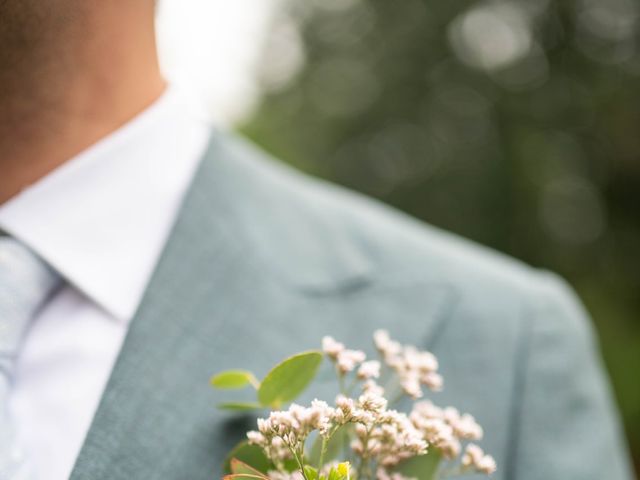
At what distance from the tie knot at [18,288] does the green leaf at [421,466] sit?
72 cm

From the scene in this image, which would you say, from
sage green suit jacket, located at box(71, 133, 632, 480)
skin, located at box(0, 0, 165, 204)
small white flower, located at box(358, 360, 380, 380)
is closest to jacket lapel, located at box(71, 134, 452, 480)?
sage green suit jacket, located at box(71, 133, 632, 480)

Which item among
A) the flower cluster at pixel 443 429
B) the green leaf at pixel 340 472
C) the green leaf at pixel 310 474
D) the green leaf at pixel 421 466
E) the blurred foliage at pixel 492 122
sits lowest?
the blurred foliage at pixel 492 122

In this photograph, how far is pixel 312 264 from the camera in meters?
1.70

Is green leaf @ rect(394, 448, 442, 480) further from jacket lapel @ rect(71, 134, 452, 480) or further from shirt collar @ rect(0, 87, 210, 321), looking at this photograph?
shirt collar @ rect(0, 87, 210, 321)

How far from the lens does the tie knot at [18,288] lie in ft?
4.39

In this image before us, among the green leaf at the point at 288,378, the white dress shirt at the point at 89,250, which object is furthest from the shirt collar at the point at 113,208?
the green leaf at the point at 288,378

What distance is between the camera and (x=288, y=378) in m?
1.11

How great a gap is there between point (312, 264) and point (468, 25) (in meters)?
11.0

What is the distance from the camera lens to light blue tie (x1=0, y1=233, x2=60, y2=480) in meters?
1.23

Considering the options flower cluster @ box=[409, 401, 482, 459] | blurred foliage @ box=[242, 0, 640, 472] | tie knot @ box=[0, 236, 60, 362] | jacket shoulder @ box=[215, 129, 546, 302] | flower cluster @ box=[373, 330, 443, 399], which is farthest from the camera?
blurred foliage @ box=[242, 0, 640, 472]

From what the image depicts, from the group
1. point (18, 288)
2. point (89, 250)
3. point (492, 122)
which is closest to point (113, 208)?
point (89, 250)

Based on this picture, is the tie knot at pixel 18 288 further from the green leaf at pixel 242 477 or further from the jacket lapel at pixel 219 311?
the green leaf at pixel 242 477

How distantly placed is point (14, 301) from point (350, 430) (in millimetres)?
676

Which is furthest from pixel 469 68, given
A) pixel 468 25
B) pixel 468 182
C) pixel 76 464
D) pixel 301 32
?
pixel 76 464
